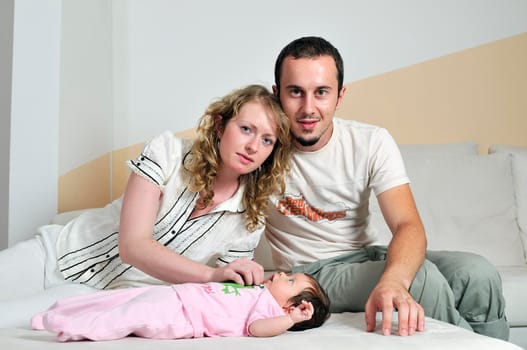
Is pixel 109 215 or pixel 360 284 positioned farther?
pixel 109 215

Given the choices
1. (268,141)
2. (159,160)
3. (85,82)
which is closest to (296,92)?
(268,141)

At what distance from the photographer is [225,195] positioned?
5.75ft

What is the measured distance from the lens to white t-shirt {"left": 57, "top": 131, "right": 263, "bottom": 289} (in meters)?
1.69

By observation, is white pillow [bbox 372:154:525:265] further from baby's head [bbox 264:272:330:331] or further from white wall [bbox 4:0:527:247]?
baby's head [bbox 264:272:330:331]

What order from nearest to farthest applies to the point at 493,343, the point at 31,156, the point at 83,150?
the point at 493,343 → the point at 31,156 → the point at 83,150

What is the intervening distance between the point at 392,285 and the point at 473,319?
39 cm

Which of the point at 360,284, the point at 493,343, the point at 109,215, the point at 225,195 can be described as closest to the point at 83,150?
the point at 109,215

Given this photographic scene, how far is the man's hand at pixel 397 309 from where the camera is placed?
1.18 m

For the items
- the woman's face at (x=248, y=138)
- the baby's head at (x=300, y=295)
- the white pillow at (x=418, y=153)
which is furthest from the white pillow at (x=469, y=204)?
the baby's head at (x=300, y=295)

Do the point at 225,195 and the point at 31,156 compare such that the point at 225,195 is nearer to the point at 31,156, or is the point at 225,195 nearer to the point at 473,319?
the point at 473,319

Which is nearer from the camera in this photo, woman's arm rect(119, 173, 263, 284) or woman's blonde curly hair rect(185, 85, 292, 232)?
woman's arm rect(119, 173, 263, 284)

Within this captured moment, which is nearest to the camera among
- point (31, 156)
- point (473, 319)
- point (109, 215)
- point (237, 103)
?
point (473, 319)

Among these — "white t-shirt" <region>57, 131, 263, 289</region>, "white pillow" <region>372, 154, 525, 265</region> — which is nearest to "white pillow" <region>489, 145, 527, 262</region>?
"white pillow" <region>372, 154, 525, 265</region>

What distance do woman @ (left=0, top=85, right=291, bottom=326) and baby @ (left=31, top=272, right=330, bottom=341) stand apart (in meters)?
0.28
